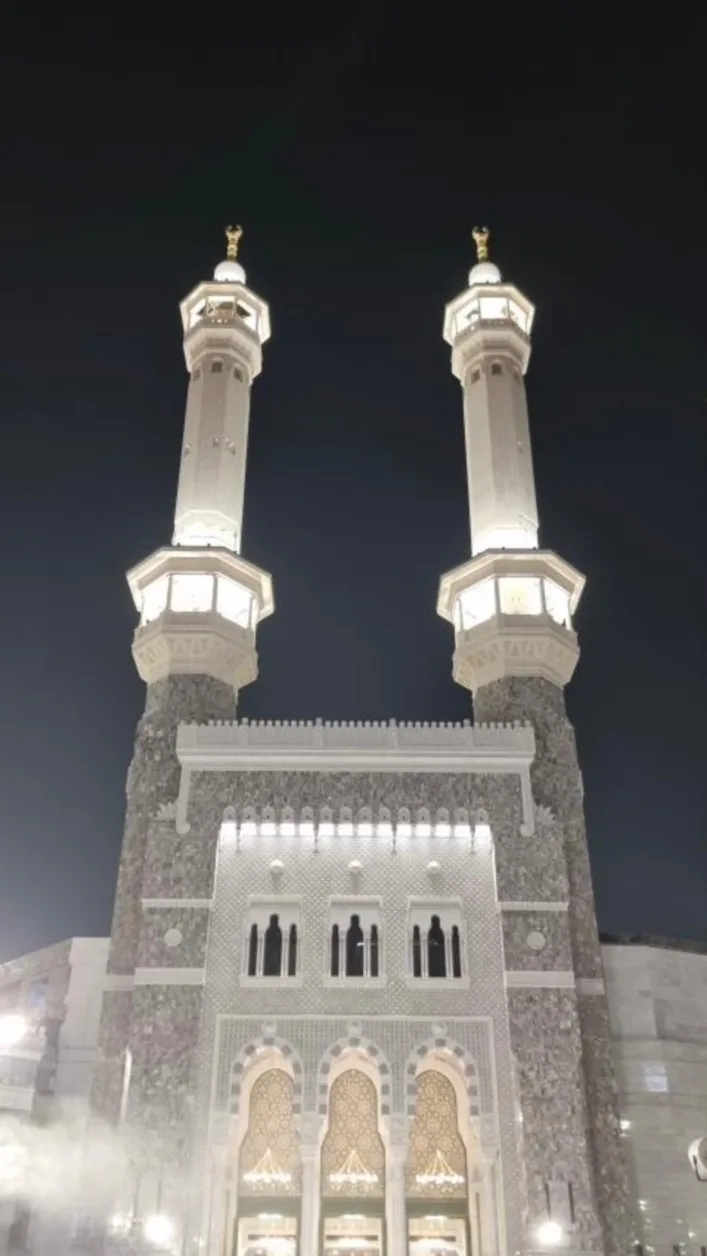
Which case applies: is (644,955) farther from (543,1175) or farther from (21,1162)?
(21,1162)

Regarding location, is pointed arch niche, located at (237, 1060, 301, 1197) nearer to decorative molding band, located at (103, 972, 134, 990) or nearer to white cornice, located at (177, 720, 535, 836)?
decorative molding band, located at (103, 972, 134, 990)

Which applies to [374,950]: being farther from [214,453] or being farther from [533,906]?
[214,453]

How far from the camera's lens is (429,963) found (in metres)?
20.2

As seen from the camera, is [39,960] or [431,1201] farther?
[39,960]

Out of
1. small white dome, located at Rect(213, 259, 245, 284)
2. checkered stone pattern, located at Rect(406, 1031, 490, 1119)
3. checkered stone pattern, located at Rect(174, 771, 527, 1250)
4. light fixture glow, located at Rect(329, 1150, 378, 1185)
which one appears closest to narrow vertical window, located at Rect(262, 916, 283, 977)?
checkered stone pattern, located at Rect(174, 771, 527, 1250)

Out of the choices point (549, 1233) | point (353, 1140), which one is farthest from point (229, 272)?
point (549, 1233)

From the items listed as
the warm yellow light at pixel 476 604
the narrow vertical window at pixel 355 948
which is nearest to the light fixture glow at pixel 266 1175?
the narrow vertical window at pixel 355 948

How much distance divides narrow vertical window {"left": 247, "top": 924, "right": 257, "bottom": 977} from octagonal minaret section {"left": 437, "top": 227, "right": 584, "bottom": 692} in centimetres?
778

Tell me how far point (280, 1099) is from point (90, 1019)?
4.78 m

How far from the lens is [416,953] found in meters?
20.3

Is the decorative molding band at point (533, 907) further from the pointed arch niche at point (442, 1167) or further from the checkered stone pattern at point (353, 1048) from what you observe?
the pointed arch niche at point (442, 1167)

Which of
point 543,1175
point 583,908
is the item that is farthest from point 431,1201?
point 583,908

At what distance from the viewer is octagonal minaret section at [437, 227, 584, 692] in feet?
81.1

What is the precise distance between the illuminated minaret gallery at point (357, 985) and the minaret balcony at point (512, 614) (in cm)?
12
